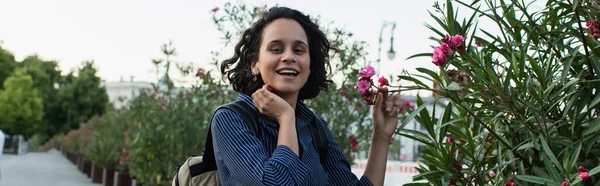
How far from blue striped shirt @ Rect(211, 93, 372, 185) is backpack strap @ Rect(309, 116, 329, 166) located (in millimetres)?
40

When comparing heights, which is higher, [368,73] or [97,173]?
[368,73]

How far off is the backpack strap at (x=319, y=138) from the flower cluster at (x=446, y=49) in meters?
0.38

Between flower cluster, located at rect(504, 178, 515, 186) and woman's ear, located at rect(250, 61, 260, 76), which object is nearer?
woman's ear, located at rect(250, 61, 260, 76)

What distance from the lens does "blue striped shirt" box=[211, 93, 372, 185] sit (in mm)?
1923

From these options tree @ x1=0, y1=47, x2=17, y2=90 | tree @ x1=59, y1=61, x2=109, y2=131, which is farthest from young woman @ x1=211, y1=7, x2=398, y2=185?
tree @ x1=0, y1=47, x2=17, y2=90

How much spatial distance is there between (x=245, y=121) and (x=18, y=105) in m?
61.6

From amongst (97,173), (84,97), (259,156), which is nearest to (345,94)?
(259,156)

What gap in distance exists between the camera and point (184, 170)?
2186mm

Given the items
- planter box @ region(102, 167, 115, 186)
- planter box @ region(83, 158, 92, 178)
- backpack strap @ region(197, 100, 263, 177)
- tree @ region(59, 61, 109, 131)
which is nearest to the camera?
backpack strap @ region(197, 100, 263, 177)

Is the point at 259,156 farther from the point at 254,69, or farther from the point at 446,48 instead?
the point at 446,48

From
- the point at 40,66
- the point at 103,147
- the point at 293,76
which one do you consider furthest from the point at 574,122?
the point at 40,66

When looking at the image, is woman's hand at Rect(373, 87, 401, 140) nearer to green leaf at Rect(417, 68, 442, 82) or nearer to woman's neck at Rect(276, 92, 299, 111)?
green leaf at Rect(417, 68, 442, 82)

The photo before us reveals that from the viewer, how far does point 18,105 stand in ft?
197

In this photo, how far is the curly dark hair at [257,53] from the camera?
2246 millimetres
